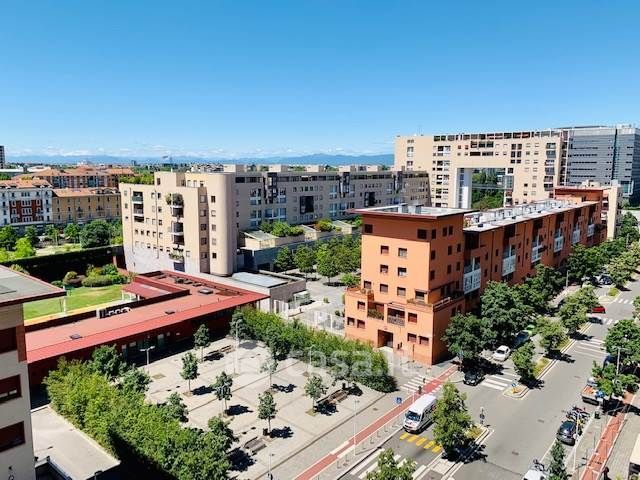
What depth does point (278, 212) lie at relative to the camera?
97.9 m

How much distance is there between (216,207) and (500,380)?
47.3 metres

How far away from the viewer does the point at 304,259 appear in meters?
83.8

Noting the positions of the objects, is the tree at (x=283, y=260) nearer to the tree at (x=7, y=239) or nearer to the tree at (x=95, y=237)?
the tree at (x=95, y=237)

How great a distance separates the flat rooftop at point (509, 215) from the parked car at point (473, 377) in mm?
16546

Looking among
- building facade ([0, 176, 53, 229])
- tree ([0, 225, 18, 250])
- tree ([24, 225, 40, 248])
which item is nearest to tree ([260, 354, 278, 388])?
tree ([0, 225, 18, 250])

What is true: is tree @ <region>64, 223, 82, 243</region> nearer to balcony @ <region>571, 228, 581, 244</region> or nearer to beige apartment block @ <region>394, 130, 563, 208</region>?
beige apartment block @ <region>394, 130, 563, 208</region>

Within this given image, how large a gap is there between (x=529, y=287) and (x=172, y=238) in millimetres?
53669

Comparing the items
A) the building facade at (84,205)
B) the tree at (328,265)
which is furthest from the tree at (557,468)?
the building facade at (84,205)

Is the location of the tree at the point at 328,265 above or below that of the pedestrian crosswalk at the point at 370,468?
above

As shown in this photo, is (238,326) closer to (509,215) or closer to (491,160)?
(509,215)

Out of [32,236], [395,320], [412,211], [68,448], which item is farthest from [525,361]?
[32,236]

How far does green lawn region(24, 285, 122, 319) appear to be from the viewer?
6944 centimetres

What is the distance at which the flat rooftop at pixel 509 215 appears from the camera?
2408 inches

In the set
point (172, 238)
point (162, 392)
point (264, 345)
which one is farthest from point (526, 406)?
point (172, 238)
